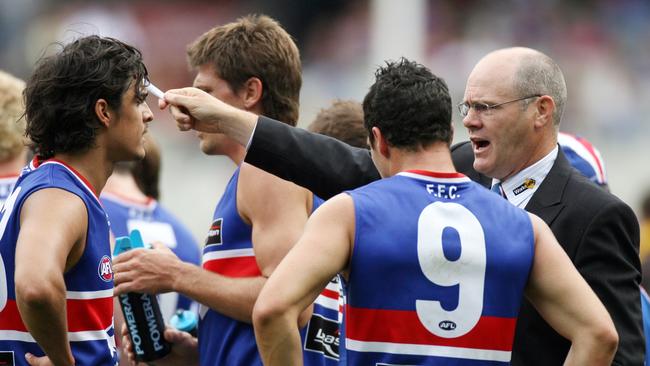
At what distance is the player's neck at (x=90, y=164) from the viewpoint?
4.60m

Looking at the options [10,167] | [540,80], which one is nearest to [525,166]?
[540,80]

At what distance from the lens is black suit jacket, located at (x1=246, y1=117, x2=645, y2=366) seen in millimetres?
4652

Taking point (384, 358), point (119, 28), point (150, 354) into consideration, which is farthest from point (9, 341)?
point (119, 28)

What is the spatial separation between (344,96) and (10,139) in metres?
10.8

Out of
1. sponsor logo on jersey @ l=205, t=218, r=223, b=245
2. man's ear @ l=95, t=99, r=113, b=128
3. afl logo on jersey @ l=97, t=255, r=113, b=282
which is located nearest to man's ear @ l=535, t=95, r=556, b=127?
sponsor logo on jersey @ l=205, t=218, r=223, b=245

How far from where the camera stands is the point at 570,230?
15.7 ft

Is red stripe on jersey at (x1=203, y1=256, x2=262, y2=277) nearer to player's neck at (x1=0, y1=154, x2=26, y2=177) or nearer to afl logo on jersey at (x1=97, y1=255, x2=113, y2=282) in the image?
afl logo on jersey at (x1=97, y1=255, x2=113, y2=282)

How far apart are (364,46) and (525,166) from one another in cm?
1250

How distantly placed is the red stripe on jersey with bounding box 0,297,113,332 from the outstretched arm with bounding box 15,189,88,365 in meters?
0.15

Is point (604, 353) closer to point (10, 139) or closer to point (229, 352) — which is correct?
point (229, 352)

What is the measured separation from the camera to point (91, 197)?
4.47 m

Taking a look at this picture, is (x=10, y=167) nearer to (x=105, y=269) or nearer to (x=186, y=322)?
(x=186, y=322)

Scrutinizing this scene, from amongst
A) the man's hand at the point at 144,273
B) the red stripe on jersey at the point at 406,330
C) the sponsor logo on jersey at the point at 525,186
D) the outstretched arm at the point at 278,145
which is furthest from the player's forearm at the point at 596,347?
the man's hand at the point at 144,273

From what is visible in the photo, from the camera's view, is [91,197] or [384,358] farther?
[91,197]
